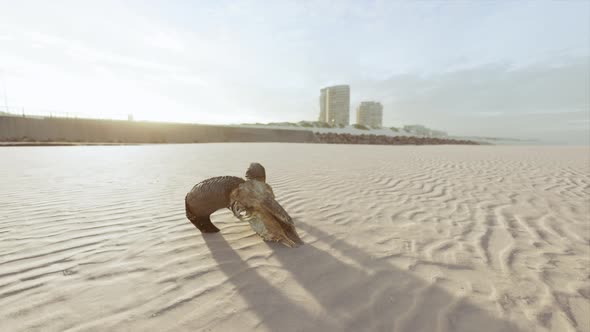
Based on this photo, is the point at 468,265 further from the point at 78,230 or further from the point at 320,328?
the point at 78,230

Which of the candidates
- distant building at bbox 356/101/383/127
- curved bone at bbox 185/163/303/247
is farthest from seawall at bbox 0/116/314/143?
distant building at bbox 356/101/383/127

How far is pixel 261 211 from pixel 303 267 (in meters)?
0.77

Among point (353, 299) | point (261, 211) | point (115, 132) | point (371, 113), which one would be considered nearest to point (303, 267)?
point (353, 299)

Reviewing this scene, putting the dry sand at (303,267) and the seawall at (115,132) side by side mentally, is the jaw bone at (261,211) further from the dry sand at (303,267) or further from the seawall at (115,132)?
the seawall at (115,132)

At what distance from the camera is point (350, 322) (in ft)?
5.63

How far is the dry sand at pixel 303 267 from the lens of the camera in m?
1.75

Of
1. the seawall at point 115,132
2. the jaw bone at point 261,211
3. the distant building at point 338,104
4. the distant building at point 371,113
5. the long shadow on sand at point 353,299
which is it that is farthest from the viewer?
the distant building at point 371,113

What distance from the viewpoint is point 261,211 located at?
2.72 m

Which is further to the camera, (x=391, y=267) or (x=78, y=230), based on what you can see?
(x=78, y=230)

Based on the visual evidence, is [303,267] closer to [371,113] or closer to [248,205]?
[248,205]

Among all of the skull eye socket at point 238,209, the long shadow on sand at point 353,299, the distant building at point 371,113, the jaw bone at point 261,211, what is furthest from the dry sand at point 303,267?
the distant building at point 371,113

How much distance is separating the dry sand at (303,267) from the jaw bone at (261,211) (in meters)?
0.14

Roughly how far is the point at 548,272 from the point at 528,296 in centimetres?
66

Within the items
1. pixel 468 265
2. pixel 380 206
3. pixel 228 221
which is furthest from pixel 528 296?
pixel 228 221
